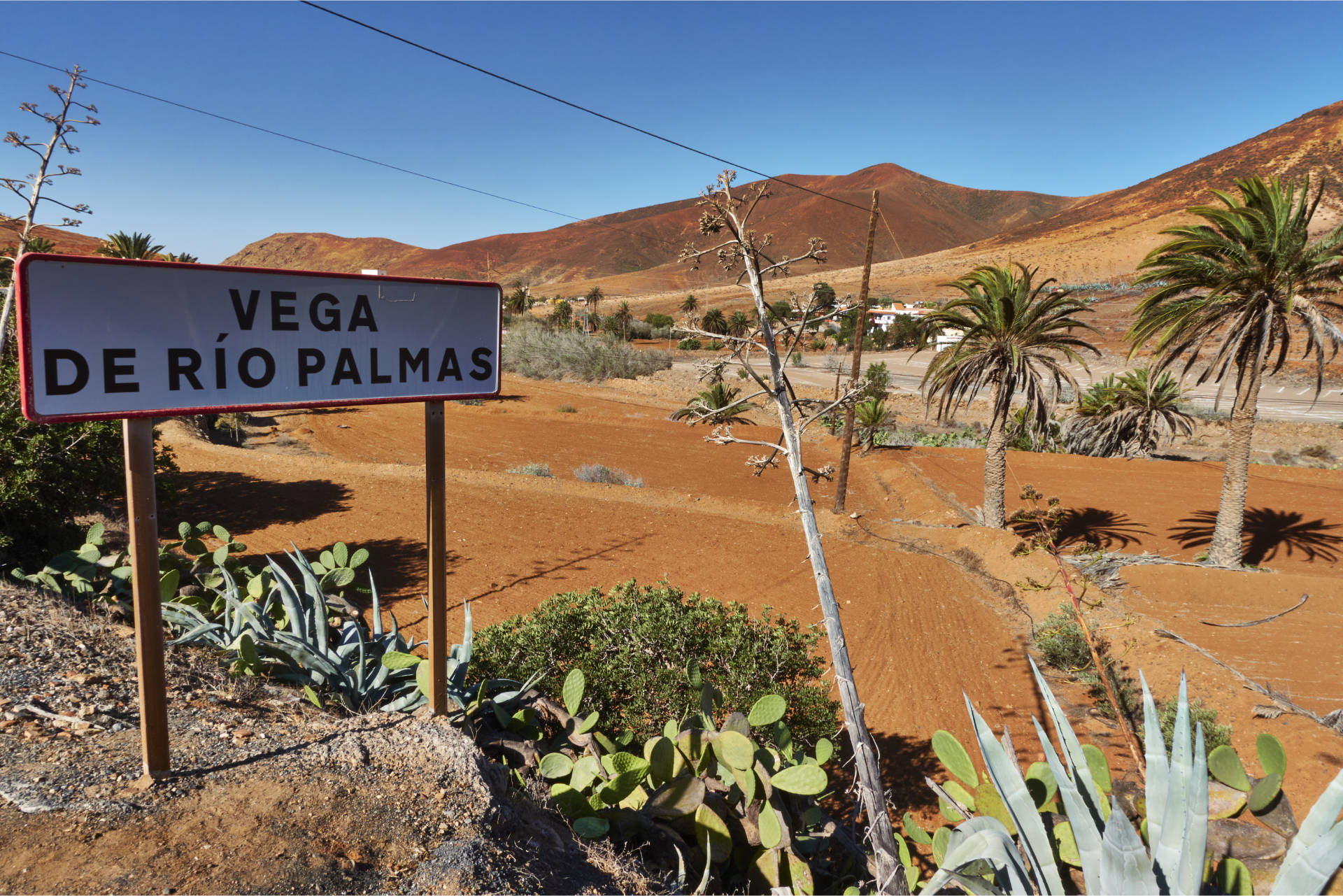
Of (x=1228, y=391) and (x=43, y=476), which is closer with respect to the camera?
(x=43, y=476)

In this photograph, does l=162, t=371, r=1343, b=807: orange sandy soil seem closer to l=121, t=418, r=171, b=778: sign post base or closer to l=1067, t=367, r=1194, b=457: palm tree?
l=1067, t=367, r=1194, b=457: palm tree

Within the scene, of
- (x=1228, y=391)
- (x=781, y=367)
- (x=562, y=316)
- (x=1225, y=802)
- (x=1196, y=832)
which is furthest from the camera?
(x=562, y=316)

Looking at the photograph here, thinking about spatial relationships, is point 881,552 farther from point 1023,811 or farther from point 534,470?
point 1023,811

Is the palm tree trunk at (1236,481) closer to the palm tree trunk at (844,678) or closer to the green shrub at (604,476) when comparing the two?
the green shrub at (604,476)

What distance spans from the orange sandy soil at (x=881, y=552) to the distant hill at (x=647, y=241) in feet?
341

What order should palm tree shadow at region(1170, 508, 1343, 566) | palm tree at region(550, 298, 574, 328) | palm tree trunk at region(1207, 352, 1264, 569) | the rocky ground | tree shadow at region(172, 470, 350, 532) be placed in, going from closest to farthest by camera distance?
the rocky ground, palm tree trunk at region(1207, 352, 1264, 569), tree shadow at region(172, 470, 350, 532), palm tree shadow at region(1170, 508, 1343, 566), palm tree at region(550, 298, 574, 328)

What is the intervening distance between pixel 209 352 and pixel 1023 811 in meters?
2.96

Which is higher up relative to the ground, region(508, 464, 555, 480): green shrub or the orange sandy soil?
region(508, 464, 555, 480): green shrub

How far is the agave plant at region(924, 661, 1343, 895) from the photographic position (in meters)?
1.93

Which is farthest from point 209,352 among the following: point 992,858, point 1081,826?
point 1081,826

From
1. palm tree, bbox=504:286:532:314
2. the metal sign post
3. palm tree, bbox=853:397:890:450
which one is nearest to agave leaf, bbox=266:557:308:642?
the metal sign post

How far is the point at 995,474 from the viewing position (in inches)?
483

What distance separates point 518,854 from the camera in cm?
221

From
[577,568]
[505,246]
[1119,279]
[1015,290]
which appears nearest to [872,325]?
[1119,279]
